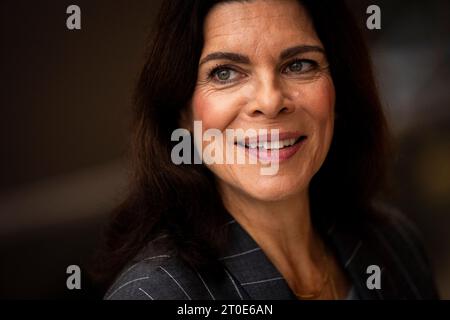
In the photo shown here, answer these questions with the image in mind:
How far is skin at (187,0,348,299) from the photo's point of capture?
1.09 meters

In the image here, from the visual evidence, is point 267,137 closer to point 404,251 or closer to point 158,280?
point 158,280

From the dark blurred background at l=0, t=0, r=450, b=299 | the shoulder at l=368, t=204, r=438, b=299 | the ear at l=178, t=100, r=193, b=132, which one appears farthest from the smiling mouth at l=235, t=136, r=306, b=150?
the dark blurred background at l=0, t=0, r=450, b=299

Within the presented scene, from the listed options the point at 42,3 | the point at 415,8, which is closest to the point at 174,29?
the point at 42,3

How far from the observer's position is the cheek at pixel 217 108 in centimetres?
111

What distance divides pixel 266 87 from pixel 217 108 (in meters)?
0.11

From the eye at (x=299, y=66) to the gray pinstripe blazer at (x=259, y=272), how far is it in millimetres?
361

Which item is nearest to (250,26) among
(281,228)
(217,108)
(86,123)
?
Answer: (217,108)

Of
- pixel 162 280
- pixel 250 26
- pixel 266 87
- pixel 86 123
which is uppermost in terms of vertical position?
pixel 86 123

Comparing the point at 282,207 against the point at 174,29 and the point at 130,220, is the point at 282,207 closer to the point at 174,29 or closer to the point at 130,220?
the point at 130,220

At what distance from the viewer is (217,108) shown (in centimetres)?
111

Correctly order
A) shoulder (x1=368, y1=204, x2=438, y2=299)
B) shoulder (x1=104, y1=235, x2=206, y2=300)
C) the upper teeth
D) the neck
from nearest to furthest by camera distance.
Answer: shoulder (x1=104, y1=235, x2=206, y2=300)
the upper teeth
the neck
shoulder (x1=368, y1=204, x2=438, y2=299)

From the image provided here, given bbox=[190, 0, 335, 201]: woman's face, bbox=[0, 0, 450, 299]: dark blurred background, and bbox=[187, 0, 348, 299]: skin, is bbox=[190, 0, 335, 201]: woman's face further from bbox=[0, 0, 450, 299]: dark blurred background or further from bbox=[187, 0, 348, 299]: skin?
bbox=[0, 0, 450, 299]: dark blurred background

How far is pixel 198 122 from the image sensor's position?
116 cm
